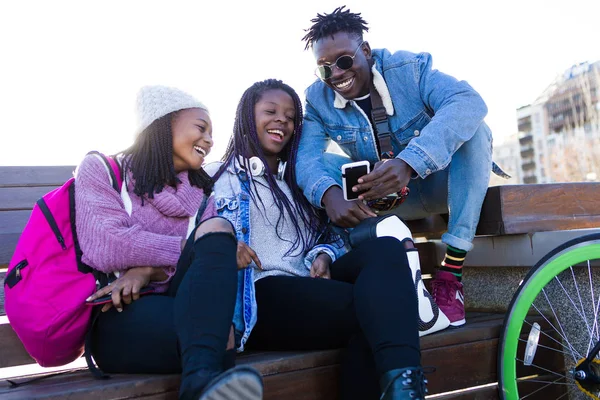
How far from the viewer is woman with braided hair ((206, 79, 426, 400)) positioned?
5.86 ft

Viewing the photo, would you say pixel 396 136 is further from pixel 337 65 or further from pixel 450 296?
pixel 450 296

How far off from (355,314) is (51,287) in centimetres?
93

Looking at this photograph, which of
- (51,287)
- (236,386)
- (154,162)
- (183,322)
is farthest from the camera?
(154,162)

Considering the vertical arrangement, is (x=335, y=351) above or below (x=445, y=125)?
below

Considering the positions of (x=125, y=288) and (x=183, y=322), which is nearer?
(x=183, y=322)

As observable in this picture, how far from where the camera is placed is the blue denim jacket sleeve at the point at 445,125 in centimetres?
248

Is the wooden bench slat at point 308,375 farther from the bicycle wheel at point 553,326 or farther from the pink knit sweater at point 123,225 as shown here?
the pink knit sweater at point 123,225

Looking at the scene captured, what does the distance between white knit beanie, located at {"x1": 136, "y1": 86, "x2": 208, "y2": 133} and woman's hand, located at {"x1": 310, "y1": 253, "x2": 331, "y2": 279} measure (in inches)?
29.8

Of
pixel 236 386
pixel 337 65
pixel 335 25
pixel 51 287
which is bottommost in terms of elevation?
pixel 236 386

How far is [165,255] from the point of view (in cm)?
199

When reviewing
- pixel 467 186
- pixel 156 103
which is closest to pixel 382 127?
pixel 467 186

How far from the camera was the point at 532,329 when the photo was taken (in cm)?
234

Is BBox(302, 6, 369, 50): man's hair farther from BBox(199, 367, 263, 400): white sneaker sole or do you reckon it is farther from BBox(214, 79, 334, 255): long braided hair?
BBox(199, 367, 263, 400): white sneaker sole

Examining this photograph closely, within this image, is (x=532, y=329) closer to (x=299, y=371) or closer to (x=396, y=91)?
(x=299, y=371)
